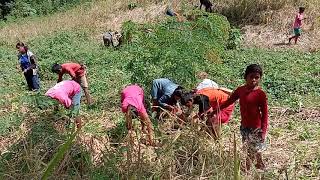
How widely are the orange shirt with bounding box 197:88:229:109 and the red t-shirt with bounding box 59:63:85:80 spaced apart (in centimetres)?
275

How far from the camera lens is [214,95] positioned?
4887 mm

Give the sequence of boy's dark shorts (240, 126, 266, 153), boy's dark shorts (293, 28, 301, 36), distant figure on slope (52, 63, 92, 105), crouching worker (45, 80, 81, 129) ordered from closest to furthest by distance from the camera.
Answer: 1. boy's dark shorts (240, 126, 266, 153)
2. crouching worker (45, 80, 81, 129)
3. distant figure on slope (52, 63, 92, 105)
4. boy's dark shorts (293, 28, 301, 36)

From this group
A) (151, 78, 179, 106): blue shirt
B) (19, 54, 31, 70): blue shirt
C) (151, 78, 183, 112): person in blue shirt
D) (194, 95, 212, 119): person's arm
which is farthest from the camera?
(19, 54, 31, 70): blue shirt

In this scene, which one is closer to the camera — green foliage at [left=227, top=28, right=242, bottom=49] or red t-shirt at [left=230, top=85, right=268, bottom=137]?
red t-shirt at [left=230, top=85, right=268, bottom=137]

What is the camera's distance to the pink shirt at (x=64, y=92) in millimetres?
5634

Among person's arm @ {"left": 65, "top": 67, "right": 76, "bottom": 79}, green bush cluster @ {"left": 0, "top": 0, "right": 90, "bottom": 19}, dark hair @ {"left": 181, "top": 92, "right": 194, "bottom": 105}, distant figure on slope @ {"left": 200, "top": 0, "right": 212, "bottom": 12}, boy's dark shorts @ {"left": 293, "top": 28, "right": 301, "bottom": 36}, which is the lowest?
green bush cluster @ {"left": 0, "top": 0, "right": 90, "bottom": 19}

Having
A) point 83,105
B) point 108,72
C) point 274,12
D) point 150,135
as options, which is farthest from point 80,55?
point 150,135

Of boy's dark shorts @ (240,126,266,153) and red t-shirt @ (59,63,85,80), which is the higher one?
boy's dark shorts @ (240,126,266,153)

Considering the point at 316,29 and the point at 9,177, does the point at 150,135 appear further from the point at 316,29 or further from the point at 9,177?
the point at 316,29

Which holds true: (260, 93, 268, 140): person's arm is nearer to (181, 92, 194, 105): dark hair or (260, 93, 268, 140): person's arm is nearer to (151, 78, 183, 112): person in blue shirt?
Answer: (181, 92, 194, 105): dark hair

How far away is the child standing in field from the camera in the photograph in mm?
3964

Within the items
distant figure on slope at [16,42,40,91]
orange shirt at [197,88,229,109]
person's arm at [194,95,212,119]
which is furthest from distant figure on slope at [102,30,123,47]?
person's arm at [194,95,212,119]

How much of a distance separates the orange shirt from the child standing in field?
60 centimetres

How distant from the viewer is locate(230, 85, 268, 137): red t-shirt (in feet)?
13.2
